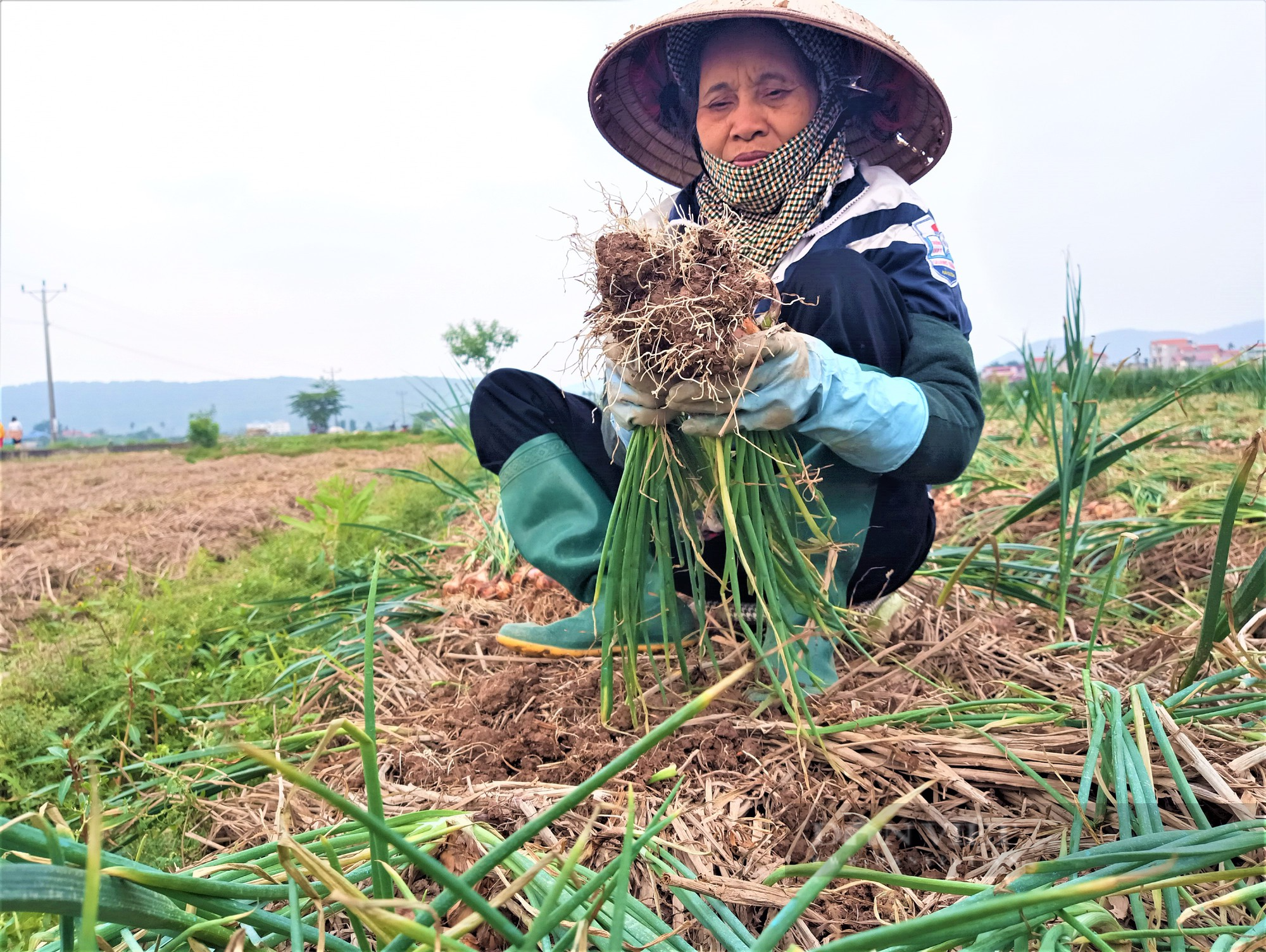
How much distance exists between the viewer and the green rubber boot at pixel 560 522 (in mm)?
1759

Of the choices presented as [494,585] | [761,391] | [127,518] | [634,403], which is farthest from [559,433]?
[127,518]

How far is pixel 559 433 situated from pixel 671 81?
38.2 inches

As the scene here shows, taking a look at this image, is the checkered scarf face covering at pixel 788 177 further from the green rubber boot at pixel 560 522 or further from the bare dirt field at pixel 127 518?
the bare dirt field at pixel 127 518

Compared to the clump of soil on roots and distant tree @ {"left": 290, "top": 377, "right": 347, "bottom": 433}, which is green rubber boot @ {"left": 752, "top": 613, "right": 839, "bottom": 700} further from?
distant tree @ {"left": 290, "top": 377, "right": 347, "bottom": 433}

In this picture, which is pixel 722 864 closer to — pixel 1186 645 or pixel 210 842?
pixel 210 842

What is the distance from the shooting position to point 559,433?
186cm

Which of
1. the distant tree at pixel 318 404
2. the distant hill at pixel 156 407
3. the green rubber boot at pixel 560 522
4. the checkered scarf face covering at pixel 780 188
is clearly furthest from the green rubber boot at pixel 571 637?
the distant hill at pixel 156 407

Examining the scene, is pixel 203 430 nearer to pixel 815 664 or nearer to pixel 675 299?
pixel 815 664

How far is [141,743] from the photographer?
6.02 feet

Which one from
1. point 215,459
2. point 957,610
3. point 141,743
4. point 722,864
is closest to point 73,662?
point 141,743

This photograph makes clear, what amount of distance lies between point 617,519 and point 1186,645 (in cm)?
113

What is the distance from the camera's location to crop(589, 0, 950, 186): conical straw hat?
59.3 inches

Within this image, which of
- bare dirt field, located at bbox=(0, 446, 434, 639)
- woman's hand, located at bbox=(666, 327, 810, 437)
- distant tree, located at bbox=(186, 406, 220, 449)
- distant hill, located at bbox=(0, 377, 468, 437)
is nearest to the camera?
woman's hand, located at bbox=(666, 327, 810, 437)

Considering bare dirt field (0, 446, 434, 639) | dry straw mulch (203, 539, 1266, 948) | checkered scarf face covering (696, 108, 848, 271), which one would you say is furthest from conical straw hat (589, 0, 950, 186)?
bare dirt field (0, 446, 434, 639)
